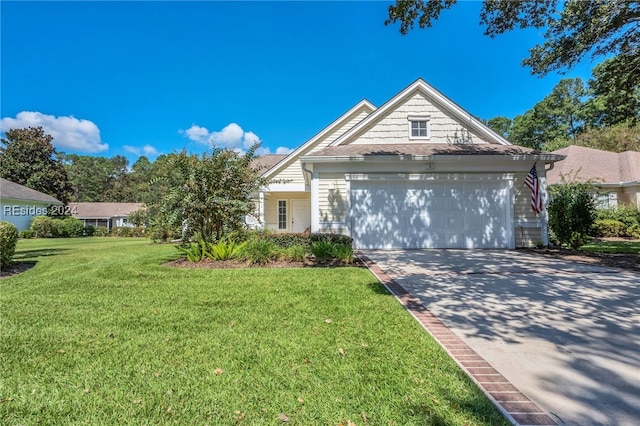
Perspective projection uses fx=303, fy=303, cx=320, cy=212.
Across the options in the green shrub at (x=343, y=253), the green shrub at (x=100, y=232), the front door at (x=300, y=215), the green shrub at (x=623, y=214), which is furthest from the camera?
the green shrub at (x=100, y=232)

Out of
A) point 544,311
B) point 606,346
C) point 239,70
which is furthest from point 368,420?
point 239,70

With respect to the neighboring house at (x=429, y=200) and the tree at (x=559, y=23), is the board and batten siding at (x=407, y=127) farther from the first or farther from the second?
the tree at (x=559, y=23)

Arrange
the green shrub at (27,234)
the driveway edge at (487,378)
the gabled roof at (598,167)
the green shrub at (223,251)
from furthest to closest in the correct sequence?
the green shrub at (27,234)
the gabled roof at (598,167)
the green shrub at (223,251)
the driveway edge at (487,378)

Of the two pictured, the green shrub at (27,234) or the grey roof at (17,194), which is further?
the green shrub at (27,234)

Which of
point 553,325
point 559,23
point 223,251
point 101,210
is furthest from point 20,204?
point 559,23

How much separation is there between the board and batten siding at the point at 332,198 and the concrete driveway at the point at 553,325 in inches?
149

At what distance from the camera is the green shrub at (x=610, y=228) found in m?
16.1

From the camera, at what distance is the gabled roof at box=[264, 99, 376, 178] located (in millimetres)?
16125

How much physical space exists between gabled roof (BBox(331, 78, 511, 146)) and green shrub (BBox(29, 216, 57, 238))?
27.1 meters

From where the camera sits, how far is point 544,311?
14.1ft

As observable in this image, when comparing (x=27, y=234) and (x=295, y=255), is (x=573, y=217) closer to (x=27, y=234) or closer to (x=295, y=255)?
(x=295, y=255)

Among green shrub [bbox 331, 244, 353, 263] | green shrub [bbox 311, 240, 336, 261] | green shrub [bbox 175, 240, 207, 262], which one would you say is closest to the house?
green shrub [bbox 331, 244, 353, 263]

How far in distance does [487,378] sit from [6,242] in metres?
11.1

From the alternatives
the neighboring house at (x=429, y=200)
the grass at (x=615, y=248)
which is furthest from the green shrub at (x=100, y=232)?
the grass at (x=615, y=248)
